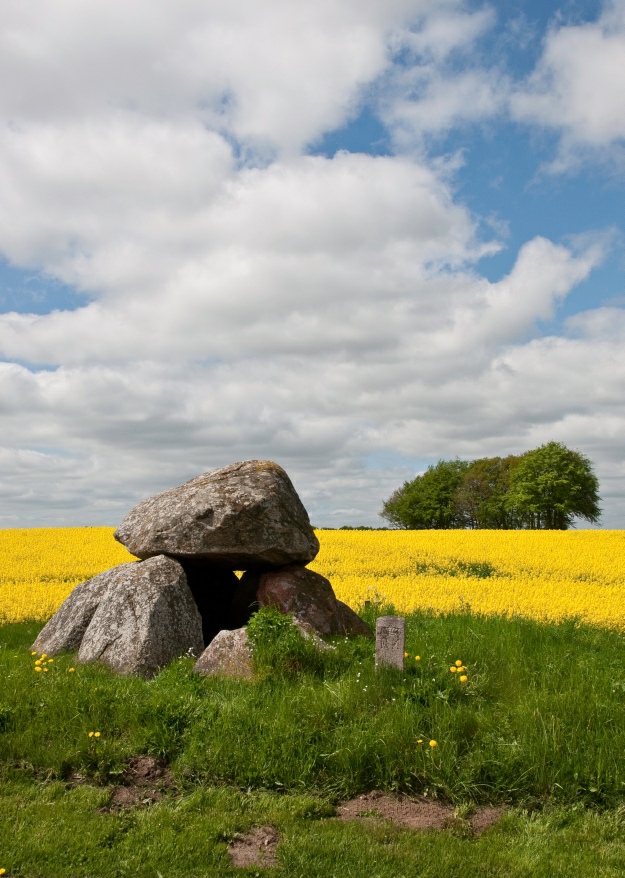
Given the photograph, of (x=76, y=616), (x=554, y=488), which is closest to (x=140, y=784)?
(x=76, y=616)

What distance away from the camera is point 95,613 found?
40.3ft

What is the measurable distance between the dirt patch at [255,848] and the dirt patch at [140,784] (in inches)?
50.5

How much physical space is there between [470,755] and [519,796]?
64 centimetres

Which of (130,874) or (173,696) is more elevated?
(173,696)

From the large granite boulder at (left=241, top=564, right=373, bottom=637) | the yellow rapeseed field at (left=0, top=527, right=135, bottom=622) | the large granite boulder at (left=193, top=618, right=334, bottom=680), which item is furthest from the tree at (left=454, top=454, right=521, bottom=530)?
the large granite boulder at (left=193, top=618, right=334, bottom=680)

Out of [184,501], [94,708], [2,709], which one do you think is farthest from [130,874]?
[184,501]

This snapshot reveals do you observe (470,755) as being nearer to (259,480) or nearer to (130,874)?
(130,874)

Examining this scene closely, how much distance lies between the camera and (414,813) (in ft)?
24.2

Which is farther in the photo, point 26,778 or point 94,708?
point 94,708

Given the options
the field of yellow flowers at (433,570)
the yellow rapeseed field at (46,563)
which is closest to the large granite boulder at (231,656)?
the field of yellow flowers at (433,570)

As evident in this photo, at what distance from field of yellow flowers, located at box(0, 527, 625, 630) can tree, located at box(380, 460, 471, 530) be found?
36.8m

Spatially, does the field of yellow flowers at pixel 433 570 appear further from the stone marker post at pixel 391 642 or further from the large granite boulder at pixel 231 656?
the stone marker post at pixel 391 642

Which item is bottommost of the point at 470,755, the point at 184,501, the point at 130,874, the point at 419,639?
the point at 130,874

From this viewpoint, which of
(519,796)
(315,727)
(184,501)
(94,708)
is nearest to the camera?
(519,796)
